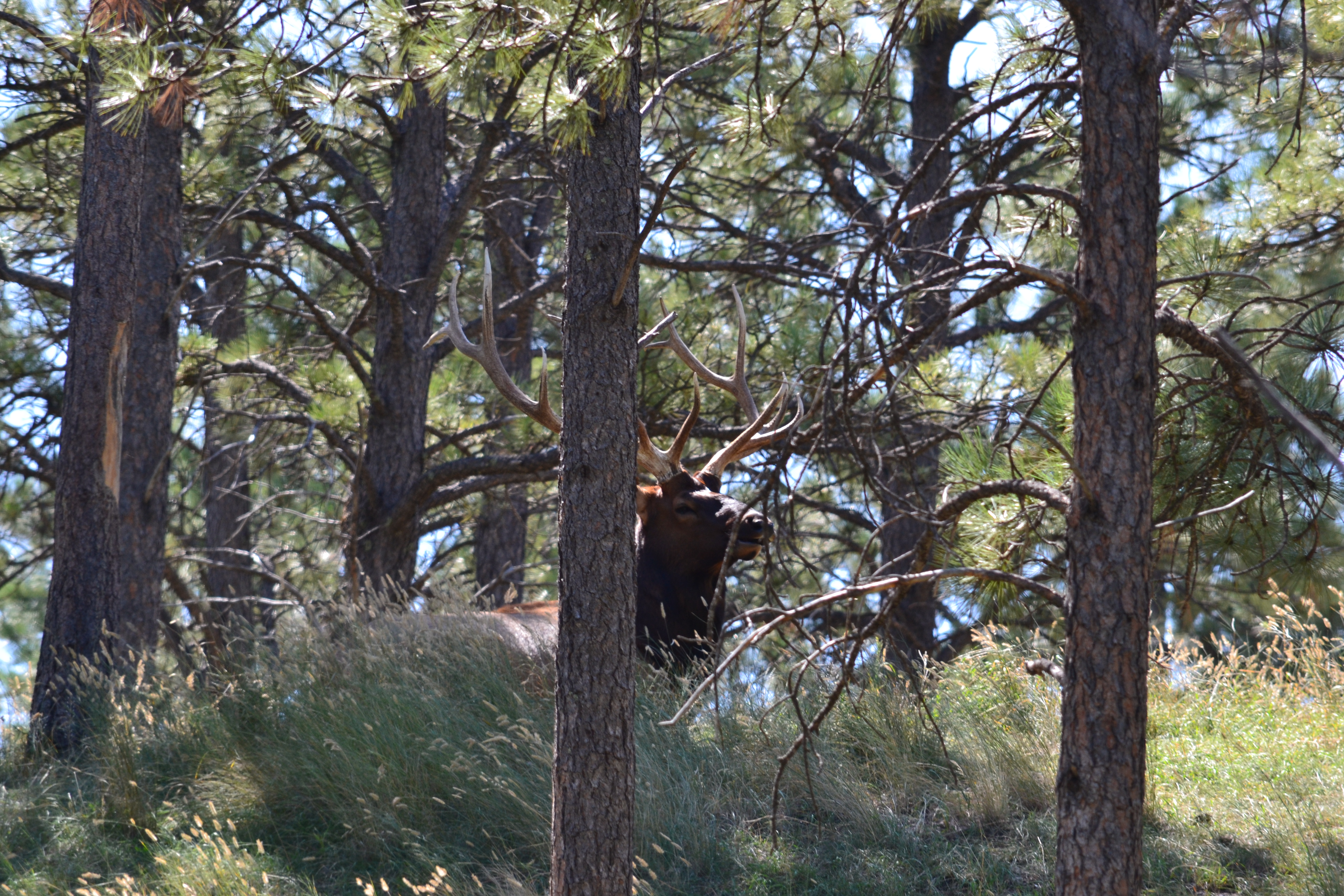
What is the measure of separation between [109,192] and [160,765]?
354 cm

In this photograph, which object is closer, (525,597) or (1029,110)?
(1029,110)

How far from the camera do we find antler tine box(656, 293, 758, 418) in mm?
6223

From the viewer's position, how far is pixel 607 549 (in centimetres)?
355

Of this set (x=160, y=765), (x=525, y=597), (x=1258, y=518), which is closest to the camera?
(x=1258, y=518)

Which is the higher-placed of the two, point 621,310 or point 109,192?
point 109,192

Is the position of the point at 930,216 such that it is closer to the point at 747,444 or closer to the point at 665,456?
the point at 747,444

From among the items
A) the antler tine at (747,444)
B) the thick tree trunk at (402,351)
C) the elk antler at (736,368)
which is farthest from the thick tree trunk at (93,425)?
the antler tine at (747,444)

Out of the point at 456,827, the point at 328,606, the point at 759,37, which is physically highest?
the point at 759,37

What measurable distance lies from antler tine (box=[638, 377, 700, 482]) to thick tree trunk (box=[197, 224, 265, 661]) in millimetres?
4331

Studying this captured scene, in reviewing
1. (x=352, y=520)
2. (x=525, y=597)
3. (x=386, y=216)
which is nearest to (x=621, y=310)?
(x=352, y=520)

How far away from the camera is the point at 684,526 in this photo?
665 centimetres

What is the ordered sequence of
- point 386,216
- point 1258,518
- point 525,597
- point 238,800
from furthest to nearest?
point 525,597
point 386,216
point 238,800
point 1258,518

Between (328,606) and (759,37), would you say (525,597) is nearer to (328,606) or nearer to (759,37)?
(328,606)

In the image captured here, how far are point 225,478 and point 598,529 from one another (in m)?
9.32
